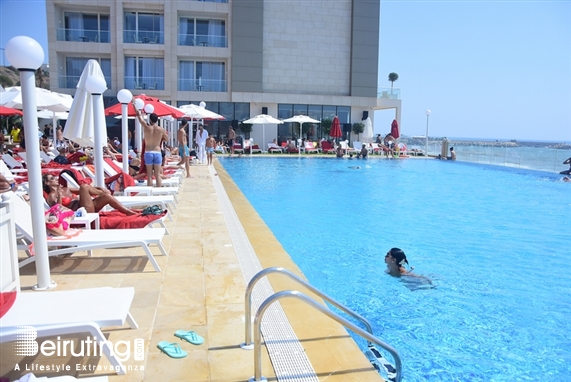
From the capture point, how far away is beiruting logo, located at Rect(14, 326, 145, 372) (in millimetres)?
2818

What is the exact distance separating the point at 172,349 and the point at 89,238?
2.12 meters

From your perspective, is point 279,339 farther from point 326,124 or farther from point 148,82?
point 326,124

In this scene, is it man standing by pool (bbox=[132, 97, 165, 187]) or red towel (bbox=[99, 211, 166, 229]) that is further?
man standing by pool (bbox=[132, 97, 165, 187])

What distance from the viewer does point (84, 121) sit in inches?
273

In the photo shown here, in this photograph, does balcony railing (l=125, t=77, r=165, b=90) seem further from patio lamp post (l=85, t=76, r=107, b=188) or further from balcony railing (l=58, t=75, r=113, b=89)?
patio lamp post (l=85, t=76, r=107, b=188)

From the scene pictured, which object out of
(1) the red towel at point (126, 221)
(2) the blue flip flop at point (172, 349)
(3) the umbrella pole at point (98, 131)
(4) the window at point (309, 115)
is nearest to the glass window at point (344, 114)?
(4) the window at point (309, 115)

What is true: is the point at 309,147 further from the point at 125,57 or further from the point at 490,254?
the point at 490,254

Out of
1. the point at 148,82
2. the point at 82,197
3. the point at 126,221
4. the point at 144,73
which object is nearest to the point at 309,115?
the point at 148,82

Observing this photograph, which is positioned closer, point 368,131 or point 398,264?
point 398,264

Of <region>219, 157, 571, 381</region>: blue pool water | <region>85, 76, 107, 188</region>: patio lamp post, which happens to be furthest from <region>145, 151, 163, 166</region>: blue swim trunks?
<region>85, 76, 107, 188</region>: patio lamp post

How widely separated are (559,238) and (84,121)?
9.13 metres

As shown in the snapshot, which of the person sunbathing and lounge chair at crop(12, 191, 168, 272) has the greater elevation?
the person sunbathing

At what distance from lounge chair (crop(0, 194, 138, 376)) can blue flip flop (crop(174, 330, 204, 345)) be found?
36 centimetres

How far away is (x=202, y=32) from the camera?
1185 inches
